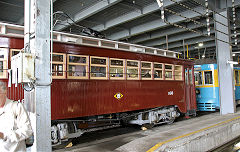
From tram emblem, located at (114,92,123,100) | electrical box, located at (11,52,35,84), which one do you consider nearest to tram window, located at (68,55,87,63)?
tram emblem, located at (114,92,123,100)

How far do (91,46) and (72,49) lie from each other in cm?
67

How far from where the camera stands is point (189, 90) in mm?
10289

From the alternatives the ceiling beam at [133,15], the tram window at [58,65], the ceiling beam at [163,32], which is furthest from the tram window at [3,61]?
the ceiling beam at [163,32]

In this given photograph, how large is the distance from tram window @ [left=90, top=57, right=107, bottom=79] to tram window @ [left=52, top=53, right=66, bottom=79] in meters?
0.94

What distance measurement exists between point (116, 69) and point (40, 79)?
13.8 ft

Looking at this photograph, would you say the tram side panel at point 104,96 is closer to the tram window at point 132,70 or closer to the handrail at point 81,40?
the tram window at point 132,70

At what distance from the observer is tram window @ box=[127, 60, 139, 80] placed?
24.1ft

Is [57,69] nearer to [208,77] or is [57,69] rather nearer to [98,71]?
[98,71]

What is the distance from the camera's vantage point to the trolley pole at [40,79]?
112 inches

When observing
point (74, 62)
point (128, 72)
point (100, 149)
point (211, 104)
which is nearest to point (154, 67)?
point (128, 72)

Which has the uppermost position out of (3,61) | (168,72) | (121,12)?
(121,12)

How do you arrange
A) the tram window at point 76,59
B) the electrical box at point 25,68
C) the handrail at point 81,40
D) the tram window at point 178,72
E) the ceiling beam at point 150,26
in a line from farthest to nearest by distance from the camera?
the ceiling beam at point 150,26 < the tram window at point 178,72 < the tram window at point 76,59 < the handrail at point 81,40 < the electrical box at point 25,68

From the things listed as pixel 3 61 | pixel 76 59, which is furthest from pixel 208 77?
pixel 3 61

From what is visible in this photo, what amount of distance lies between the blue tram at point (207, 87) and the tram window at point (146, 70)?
219 inches
